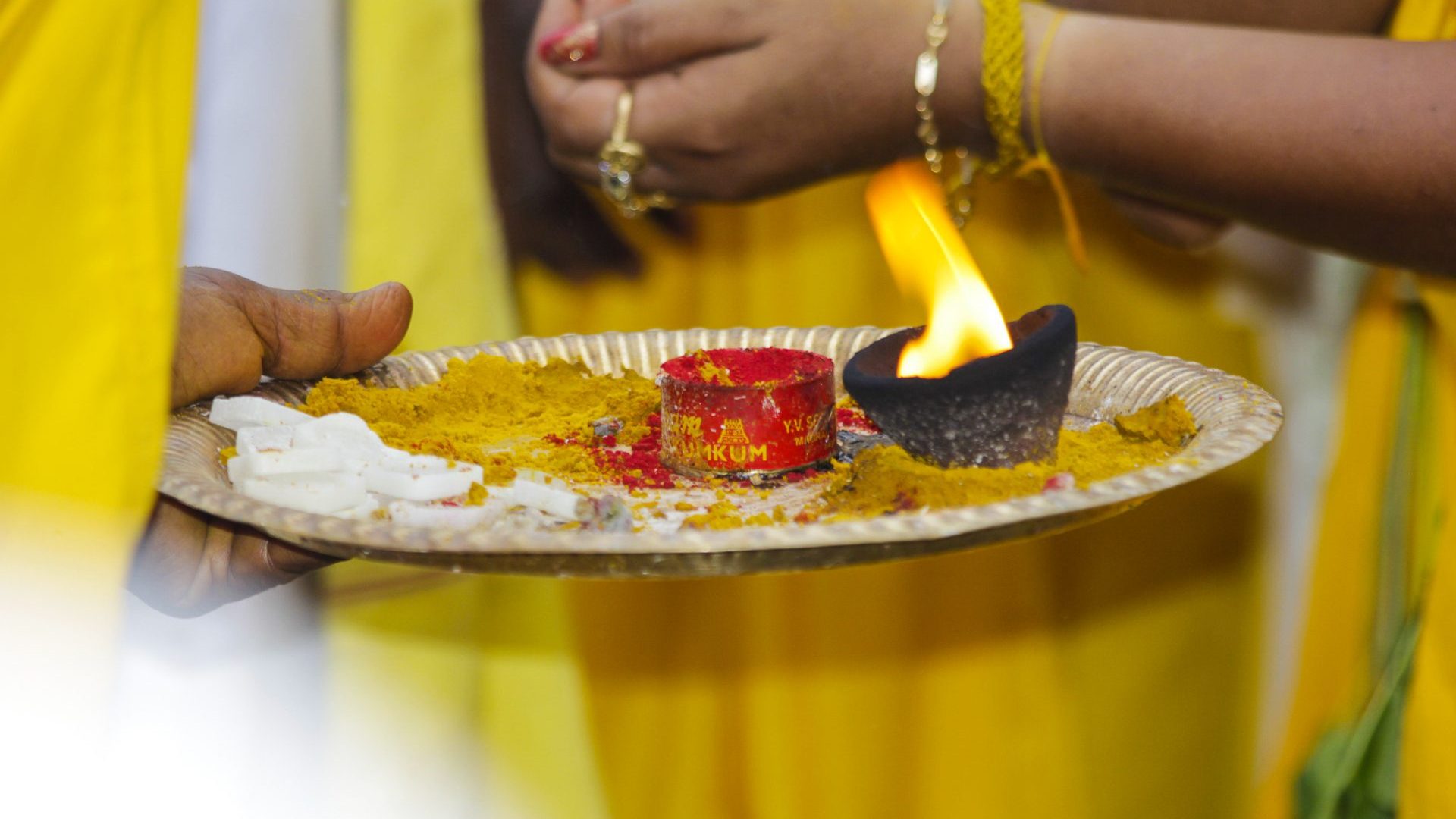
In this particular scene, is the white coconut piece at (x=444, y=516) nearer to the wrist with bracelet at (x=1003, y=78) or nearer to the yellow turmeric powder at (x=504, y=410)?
the yellow turmeric powder at (x=504, y=410)

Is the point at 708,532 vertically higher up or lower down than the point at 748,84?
lower down

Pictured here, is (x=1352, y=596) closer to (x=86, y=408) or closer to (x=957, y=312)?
(x=957, y=312)

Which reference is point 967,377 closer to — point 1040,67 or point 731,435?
point 731,435

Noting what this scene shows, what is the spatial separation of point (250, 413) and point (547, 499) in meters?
0.13

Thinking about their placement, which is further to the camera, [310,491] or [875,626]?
[875,626]

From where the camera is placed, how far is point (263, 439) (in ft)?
1.31

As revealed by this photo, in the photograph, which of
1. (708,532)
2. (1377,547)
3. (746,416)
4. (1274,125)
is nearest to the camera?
(708,532)

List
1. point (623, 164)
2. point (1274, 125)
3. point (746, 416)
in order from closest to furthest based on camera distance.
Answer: point (746, 416) < point (1274, 125) < point (623, 164)

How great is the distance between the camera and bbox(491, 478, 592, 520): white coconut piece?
0.35m

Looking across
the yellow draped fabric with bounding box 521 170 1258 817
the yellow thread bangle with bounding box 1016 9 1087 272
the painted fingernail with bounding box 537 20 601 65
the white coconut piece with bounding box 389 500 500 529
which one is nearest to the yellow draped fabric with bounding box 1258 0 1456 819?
the yellow draped fabric with bounding box 521 170 1258 817

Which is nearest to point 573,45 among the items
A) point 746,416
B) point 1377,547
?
point 746,416

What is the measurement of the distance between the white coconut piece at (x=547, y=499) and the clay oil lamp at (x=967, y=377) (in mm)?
95

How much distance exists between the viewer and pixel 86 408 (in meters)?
0.33

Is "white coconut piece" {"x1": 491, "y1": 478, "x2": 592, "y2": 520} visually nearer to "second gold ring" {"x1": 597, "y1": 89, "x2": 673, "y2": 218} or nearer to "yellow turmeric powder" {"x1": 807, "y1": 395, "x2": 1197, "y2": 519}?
"yellow turmeric powder" {"x1": 807, "y1": 395, "x2": 1197, "y2": 519}
